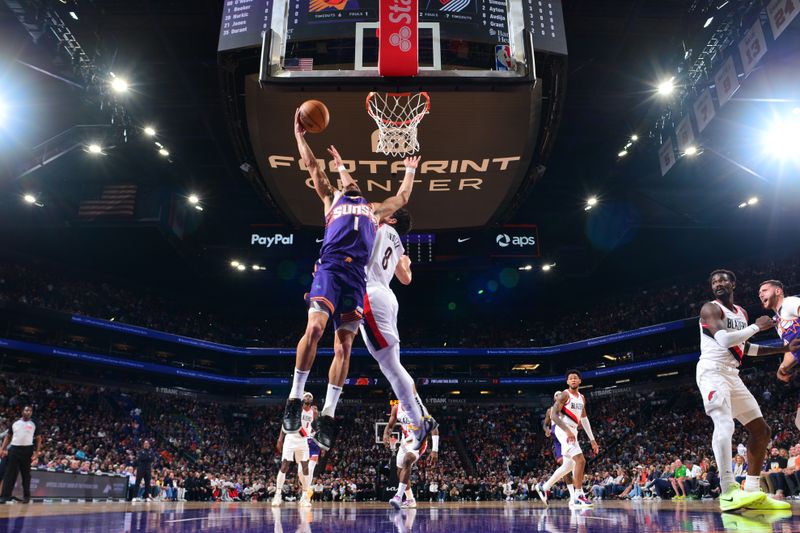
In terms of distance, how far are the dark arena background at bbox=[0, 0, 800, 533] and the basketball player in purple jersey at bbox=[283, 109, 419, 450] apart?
44mm

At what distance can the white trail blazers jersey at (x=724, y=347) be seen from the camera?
225 inches

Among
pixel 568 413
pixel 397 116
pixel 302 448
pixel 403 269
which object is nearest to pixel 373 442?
pixel 302 448

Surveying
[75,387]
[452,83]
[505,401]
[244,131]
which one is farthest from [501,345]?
[452,83]

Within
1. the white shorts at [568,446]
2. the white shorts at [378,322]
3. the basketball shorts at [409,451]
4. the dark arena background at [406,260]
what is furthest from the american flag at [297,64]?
the white shorts at [568,446]

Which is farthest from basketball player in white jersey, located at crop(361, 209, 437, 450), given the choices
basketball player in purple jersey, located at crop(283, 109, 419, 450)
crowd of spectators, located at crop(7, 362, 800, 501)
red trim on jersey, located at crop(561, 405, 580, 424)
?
crowd of spectators, located at crop(7, 362, 800, 501)

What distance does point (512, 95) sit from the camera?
11.5m

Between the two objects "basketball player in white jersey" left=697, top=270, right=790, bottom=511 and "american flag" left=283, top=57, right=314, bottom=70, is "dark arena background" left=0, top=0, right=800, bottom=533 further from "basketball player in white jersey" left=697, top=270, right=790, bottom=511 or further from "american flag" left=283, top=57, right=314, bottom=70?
"american flag" left=283, top=57, right=314, bottom=70

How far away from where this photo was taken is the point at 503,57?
9258 millimetres

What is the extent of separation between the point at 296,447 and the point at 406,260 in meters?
6.72

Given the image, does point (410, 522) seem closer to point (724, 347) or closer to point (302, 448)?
point (724, 347)

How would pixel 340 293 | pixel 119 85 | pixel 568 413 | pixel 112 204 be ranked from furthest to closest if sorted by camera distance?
pixel 112 204
pixel 119 85
pixel 568 413
pixel 340 293

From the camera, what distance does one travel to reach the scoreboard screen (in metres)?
9.12

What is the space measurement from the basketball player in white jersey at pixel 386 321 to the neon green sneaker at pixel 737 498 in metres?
2.89

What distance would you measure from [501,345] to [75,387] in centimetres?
2510
